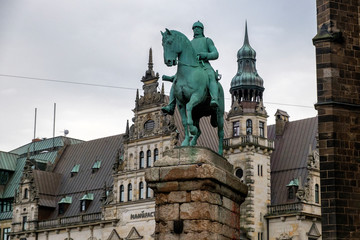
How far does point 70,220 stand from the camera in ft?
228

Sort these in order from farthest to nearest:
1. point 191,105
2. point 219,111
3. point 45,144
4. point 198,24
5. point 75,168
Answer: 1. point 45,144
2. point 75,168
3. point 198,24
4. point 219,111
5. point 191,105

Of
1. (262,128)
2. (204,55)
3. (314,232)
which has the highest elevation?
(262,128)

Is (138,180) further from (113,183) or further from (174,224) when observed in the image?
(174,224)

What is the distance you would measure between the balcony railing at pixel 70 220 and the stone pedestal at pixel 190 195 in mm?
48491

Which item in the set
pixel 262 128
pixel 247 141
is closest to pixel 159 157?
pixel 247 141

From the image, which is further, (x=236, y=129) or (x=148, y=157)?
(x=148, y=157)

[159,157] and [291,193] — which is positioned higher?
[159,157]

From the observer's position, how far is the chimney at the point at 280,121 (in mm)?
67438

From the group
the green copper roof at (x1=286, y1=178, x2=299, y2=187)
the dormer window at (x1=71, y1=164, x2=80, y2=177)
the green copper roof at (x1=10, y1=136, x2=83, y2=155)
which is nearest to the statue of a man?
the green copper roof at (x1=286, y1=178, x2=299, y2=187)

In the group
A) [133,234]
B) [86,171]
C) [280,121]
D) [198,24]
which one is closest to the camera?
[198,24]

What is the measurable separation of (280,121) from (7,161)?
28.2 metres

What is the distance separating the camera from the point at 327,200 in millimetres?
27062

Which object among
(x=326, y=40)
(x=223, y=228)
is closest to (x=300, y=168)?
(x=326, y=40)

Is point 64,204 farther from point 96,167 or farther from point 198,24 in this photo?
point 198,24
